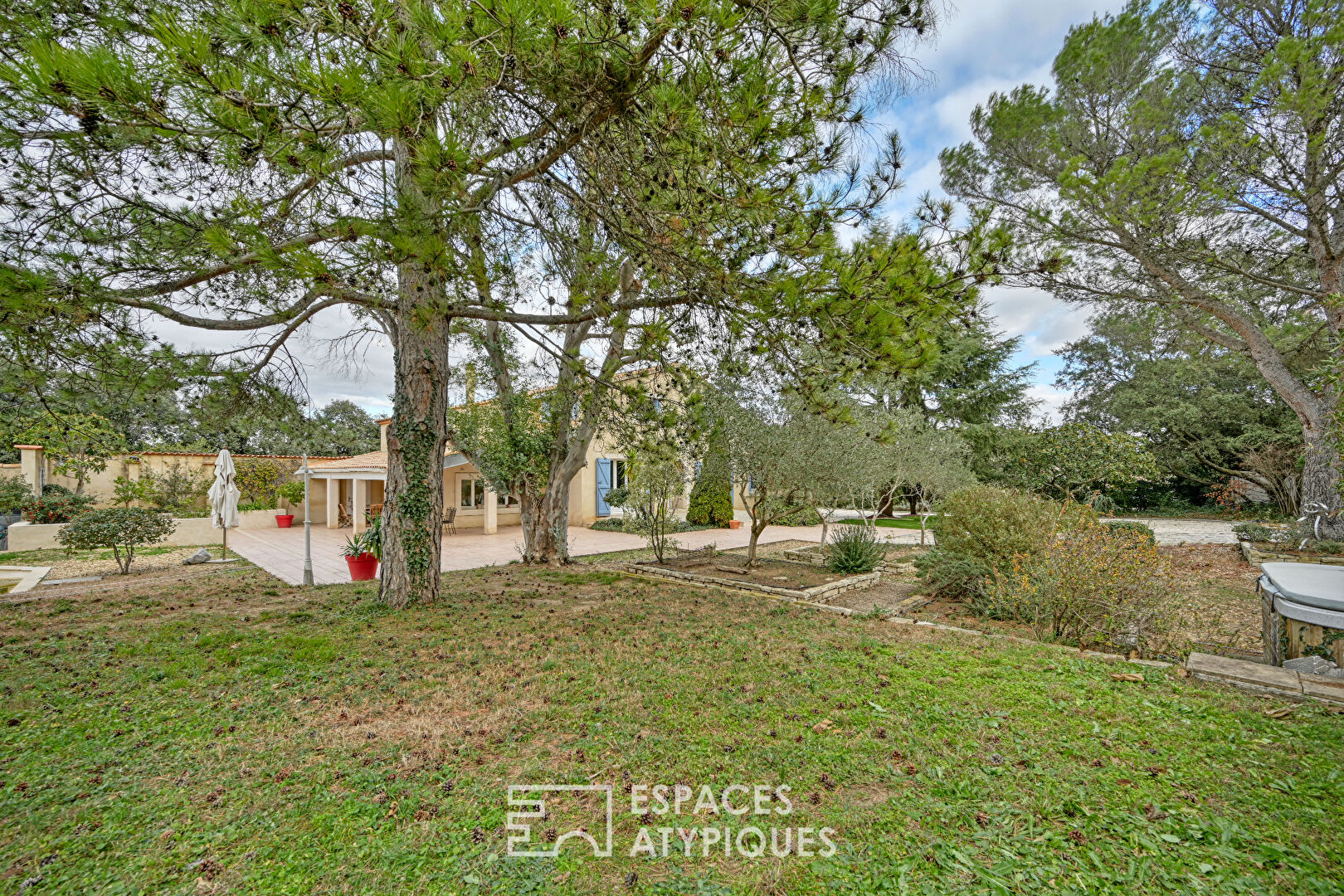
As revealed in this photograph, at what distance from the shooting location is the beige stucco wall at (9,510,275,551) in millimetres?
11984

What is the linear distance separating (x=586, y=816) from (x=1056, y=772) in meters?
2.46

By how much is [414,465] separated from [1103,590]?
724cm

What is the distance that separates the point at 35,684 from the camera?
3.82 m

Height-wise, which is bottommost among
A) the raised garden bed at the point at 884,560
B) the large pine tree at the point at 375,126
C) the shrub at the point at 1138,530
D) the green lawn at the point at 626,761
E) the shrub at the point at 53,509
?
the raised garden bed at the point at 884,560

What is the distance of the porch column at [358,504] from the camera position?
52.4ft

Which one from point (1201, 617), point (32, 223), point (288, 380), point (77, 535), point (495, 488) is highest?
point (32, 223)

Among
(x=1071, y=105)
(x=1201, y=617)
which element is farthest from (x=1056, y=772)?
(x=1071, y=105)

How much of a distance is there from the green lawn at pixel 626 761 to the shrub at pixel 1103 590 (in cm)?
70

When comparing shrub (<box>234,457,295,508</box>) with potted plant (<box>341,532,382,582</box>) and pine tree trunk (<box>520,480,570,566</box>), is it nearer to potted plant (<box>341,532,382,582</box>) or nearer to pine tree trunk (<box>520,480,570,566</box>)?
potted plant (<box>341,532,382,582</box>)

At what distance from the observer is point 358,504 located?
1623 centimetres

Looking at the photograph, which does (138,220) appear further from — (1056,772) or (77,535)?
(77,535)

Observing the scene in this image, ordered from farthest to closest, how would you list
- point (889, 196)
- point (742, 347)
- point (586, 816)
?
point (742, 347), point (889, 196), point (586, 816)

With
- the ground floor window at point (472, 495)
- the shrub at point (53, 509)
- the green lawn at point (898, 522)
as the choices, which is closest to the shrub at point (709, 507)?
the green lawn at point (898, 522)

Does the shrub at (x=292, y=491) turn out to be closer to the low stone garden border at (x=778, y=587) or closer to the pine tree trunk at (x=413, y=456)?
the low stone garden border at (x=778, y=587)
